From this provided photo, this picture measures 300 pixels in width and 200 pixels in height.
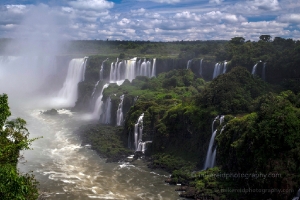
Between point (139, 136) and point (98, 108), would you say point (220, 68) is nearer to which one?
point (98, 108)

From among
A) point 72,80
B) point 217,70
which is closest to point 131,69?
point 72,80

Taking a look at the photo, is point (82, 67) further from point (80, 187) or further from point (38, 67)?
point (80, 187)

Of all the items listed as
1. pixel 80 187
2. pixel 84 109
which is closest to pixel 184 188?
pixel 80 187

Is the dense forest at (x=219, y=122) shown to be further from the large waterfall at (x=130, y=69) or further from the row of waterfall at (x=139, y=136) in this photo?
the large waterfall at (x=130, y=69)

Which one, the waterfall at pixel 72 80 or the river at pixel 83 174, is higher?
the waterfall at pixel 72 80

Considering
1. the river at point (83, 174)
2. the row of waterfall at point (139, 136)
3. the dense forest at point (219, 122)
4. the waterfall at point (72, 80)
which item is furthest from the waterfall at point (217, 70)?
the waterfall at point (72, 80)
